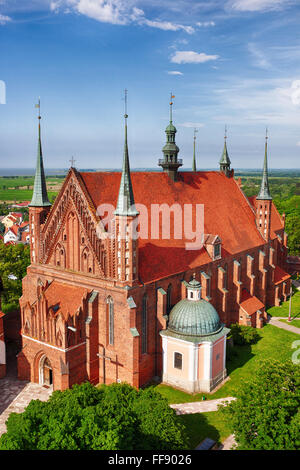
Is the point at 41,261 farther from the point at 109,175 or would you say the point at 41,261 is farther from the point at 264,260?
the point at 264,260

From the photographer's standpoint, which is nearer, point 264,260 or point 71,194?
point 71,194

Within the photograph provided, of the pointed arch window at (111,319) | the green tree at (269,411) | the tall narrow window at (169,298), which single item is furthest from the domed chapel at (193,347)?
the green tree at (269,411)

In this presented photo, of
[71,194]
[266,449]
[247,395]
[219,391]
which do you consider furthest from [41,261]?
[266,449]

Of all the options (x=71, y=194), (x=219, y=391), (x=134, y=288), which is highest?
(x=71, y=194)

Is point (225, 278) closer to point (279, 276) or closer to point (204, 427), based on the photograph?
point (279, 276)

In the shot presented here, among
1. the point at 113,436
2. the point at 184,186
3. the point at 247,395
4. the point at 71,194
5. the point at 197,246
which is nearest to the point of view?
the point at 113,436

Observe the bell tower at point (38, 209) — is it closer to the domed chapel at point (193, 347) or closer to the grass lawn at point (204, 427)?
the domed chapel at point (193, 347)

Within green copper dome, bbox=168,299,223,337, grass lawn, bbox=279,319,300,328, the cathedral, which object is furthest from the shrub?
green copper dome, bbox=168,299,223,337
